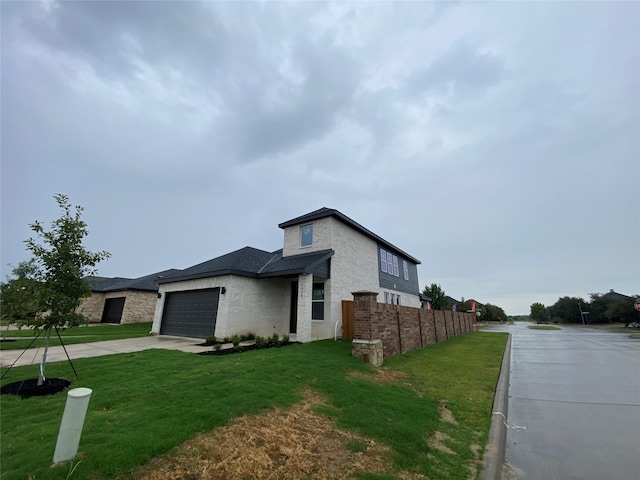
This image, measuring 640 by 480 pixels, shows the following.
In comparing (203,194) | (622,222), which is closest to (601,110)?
(622,222)

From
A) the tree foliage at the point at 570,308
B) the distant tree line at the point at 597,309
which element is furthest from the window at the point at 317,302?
the tree foliage at the point at 570,308

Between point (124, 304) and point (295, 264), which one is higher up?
point (295, 264)

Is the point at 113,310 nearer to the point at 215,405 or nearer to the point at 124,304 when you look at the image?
the point at 124,304

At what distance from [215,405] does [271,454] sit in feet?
5.00

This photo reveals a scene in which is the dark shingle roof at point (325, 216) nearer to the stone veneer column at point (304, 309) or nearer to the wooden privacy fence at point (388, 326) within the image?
the stone veneer column at point (304, 309)

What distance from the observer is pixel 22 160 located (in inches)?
432

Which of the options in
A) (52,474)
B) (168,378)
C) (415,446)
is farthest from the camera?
(168,378)

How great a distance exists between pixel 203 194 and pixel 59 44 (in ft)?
40.3

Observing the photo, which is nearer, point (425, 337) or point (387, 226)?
point (425, 337)

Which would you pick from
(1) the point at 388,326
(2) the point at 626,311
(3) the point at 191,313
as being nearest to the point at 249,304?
(3) the point at 191,313

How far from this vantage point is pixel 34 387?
5.51 meters

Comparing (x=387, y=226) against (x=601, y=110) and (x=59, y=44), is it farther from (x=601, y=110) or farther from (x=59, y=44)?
(x=59, y=44)

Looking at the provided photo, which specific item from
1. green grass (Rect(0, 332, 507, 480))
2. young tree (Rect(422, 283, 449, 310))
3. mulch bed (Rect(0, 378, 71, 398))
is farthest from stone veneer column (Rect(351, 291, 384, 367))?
young tree (Rect(422, 283, 449, 310))

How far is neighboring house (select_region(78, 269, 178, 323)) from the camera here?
79.1 feet
